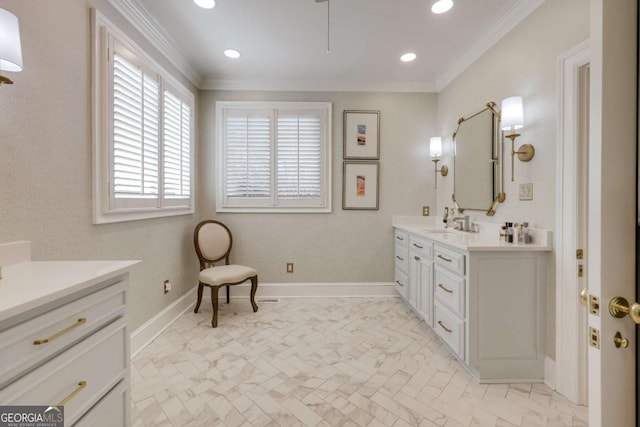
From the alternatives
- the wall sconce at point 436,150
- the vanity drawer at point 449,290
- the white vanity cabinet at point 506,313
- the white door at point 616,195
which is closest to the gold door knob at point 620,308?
the white door at point 616,195

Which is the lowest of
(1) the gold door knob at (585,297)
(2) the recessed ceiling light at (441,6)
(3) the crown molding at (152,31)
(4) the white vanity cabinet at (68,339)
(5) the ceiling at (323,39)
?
(4) the white vanity cabinet at (68,339)

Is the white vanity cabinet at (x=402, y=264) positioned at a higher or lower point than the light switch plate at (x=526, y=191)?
lower

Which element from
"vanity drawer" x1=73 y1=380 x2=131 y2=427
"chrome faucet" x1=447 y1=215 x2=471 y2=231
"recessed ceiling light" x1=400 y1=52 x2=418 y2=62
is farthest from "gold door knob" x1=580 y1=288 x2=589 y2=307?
"recessed ceiling light" x1=400 y1=52 x2=418 y2=62

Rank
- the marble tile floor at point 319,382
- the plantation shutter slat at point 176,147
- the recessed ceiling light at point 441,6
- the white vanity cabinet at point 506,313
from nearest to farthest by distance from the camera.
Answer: the marble tile floor at point 319,382, the white vanity cabinet at point 506,313, the recessed ceiling light at point 441,6, the plantation shutter slat at point 176,147

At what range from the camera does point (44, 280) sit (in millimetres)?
1041

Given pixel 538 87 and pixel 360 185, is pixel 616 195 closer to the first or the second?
pixel 538 87

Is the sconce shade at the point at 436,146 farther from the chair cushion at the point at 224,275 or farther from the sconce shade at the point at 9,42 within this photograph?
the sconce shade at the point at 9,42

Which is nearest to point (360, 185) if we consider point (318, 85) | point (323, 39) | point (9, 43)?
point (318, 85)

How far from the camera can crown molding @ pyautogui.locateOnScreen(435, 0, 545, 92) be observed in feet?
7.04

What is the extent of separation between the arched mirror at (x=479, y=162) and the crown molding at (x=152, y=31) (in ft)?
9.90

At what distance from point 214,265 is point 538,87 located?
355 centimetres

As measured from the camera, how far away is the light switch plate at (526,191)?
213cm

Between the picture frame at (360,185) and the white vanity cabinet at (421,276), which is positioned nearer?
the white vanity cabinet at (421,276)

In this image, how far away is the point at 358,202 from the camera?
368 centimetres
